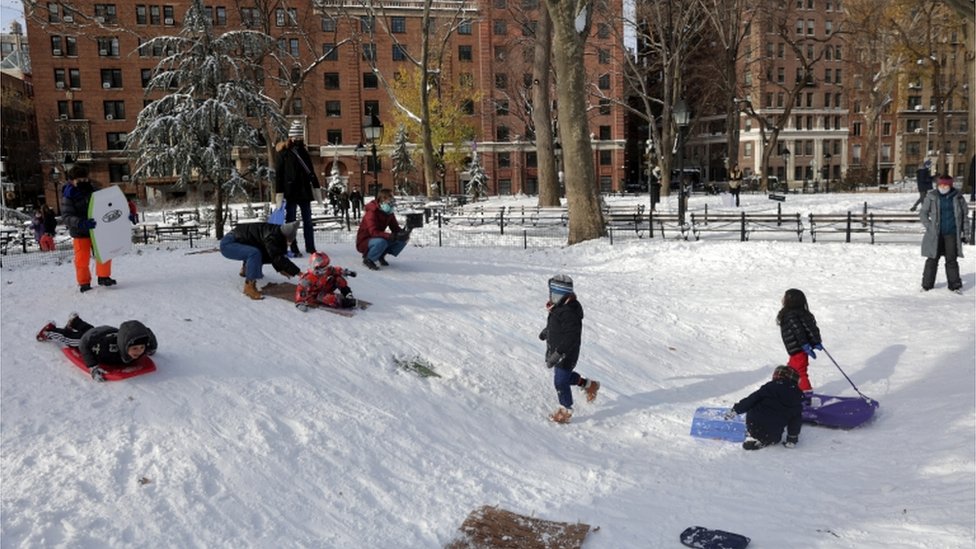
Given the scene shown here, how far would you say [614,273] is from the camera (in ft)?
49.3

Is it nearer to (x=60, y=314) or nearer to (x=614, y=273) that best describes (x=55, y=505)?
(x=60, y=314)

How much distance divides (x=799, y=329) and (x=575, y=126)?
10.9m

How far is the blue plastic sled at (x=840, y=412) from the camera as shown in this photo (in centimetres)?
726

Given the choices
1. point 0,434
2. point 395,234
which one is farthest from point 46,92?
point 0,434

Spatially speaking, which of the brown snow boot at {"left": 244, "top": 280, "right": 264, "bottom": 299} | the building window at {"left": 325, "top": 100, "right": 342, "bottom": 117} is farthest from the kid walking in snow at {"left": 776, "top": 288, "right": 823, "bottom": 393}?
the building window at {"left": 325, "top": 100, "right": 342, "bottom": 117}

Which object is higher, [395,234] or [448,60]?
[448,60]

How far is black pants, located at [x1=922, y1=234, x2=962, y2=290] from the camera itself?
40.1 ft

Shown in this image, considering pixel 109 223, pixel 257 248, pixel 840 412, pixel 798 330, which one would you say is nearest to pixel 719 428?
pixel 840 412

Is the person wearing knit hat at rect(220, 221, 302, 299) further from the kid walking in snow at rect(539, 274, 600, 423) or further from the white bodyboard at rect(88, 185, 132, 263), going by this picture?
the kid walking in snow at rect(539, 274, 600, 423)

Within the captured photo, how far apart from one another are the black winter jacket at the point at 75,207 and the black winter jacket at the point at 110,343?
10.0ft

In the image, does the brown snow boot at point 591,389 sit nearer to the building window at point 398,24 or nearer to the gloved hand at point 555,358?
the gloved hand at point 555,358

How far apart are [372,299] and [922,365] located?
7.69 m

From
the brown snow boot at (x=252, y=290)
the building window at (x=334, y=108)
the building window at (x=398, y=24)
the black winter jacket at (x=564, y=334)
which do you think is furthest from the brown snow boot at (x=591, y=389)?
the building window at (x=334, y=108)

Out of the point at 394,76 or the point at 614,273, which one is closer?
the point at 614,273
